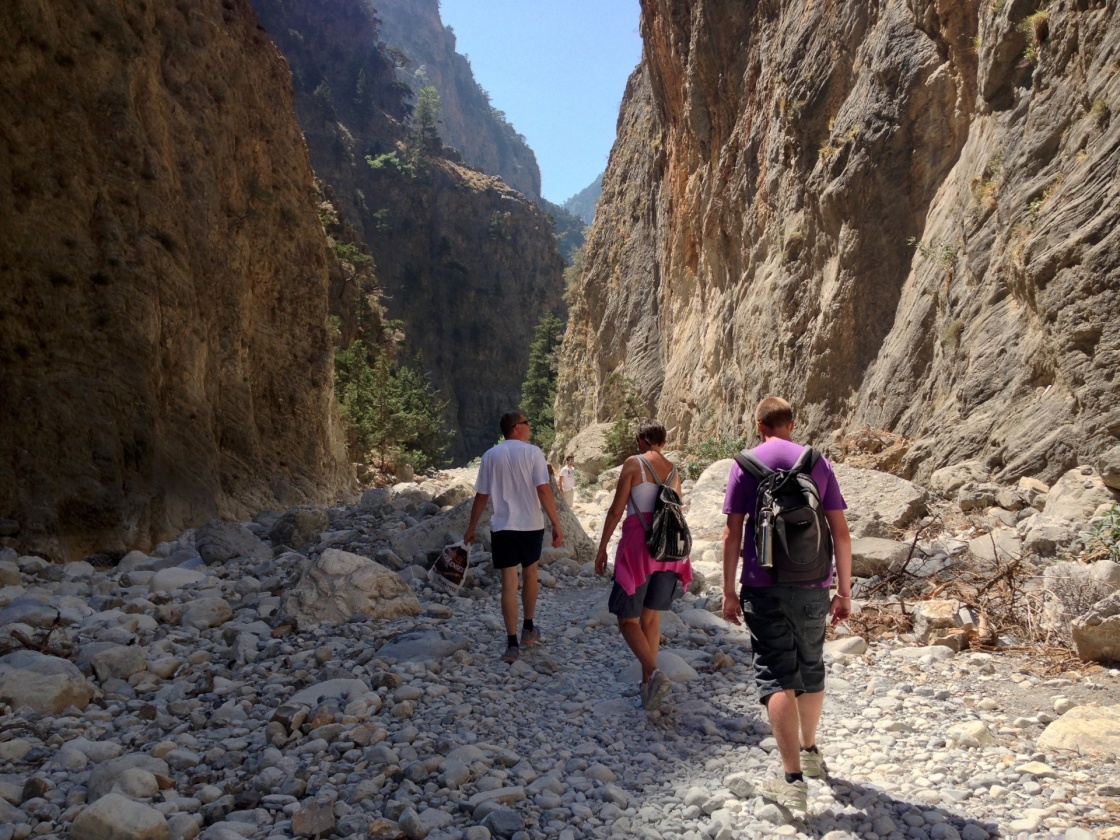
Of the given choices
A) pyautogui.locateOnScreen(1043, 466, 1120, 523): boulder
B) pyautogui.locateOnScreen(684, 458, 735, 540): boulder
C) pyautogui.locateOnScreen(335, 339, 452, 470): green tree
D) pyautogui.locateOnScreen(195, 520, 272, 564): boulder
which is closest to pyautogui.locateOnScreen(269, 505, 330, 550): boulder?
pyautogui.locateOnScreen(195, 520, 272, 564): boulder

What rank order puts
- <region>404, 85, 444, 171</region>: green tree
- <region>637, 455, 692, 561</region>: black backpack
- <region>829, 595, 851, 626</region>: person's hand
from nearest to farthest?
1. <region>829, 595, 851, 626</region>: person's hand
2. <region>637, 455, 692, 561</region>: black backpack
3. <region>404, 85, 444, 171</region>: green tree

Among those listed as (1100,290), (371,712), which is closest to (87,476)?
(371,712)

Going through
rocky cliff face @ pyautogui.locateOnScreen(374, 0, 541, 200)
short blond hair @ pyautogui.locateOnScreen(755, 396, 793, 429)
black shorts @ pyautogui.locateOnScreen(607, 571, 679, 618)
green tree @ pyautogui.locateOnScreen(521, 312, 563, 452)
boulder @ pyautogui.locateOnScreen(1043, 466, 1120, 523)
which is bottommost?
black shorts @ pyautogui.locateOnScreen(607, 571, 679, 618)

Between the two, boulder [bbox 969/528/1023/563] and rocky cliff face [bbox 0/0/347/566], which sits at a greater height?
rocky cliff face [bbox 0/0/347/566]

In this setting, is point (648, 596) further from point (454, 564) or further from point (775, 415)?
point (454, 564)

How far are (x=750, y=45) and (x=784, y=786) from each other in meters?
19.7

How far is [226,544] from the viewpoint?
6891 millimetres

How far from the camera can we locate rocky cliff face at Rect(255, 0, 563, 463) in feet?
185

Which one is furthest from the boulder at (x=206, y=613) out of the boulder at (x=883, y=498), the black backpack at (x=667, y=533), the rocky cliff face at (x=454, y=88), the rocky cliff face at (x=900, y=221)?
the rocky cliff face at (x=454, y=88)

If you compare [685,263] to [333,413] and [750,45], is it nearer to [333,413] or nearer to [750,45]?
[750,45]

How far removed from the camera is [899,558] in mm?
6391

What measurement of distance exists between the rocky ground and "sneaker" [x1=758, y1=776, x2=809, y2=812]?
1.8 inches

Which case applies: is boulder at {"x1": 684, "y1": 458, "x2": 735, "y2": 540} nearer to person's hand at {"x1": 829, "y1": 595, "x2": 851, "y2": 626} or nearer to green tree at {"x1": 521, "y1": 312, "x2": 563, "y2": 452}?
person's hand at {"x1": 829, "y1": 595, "x2": 851, "y2": 626}

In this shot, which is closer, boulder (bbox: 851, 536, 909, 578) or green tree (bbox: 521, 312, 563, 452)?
boulder (bbox: 851, 536, 909, 578)
